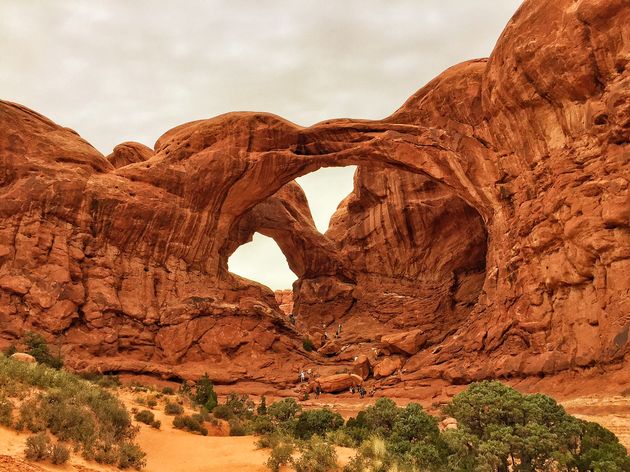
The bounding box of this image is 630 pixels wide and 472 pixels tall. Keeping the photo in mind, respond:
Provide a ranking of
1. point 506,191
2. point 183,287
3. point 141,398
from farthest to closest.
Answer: point 183,287 < point 506,191 < point 141,398

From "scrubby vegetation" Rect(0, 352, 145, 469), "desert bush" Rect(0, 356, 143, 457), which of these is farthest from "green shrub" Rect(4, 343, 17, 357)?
"scrubby vegetation" Rect(0, 352, 145, 469)

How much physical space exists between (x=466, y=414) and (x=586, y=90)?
557 inches

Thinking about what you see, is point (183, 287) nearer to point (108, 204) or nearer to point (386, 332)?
point (108, 204)

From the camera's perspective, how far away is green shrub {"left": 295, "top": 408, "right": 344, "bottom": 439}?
634 inches

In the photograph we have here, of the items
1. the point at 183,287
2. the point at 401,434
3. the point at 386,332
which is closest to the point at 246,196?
the point at 183,287

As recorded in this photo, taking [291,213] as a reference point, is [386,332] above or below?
below

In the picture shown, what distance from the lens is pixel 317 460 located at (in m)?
11.2

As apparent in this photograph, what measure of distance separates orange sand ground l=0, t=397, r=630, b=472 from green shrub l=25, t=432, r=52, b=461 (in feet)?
0.47

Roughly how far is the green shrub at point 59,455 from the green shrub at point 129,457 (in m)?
1.42

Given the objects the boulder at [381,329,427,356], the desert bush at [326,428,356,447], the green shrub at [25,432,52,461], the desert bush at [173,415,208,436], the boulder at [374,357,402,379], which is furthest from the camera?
the boulder at [381,329,427,356]

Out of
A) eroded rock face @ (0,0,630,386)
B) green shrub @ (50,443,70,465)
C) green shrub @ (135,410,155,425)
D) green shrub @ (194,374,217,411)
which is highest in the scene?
eroded rock face @ (0,0,630,386)

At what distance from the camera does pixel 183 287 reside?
102 ft

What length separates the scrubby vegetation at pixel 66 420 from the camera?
10.0m

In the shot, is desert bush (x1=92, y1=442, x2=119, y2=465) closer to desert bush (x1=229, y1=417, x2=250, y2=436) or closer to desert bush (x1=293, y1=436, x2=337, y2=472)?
desert bush (x1=293, y1=436, x2=337, y2=472)
